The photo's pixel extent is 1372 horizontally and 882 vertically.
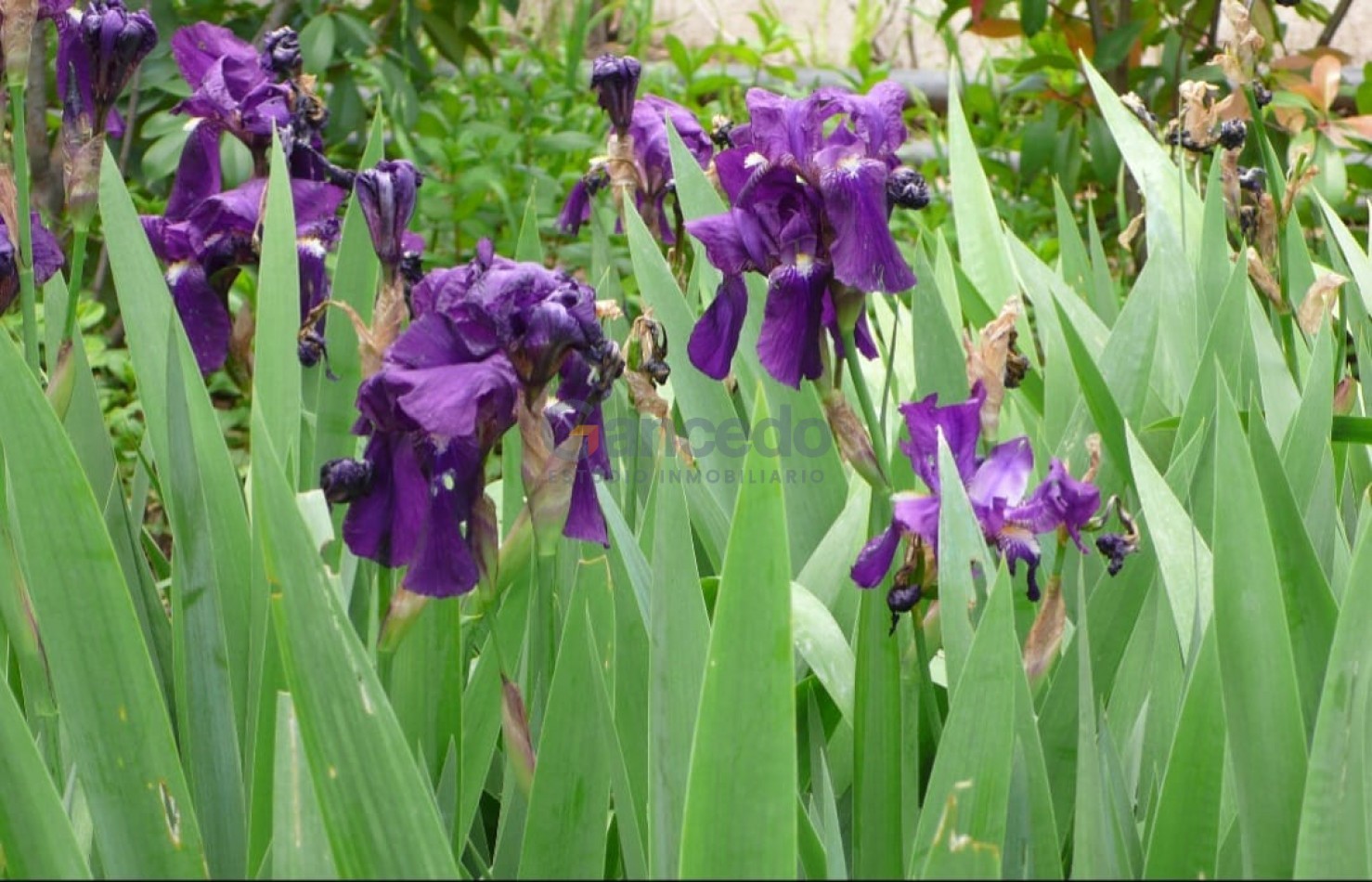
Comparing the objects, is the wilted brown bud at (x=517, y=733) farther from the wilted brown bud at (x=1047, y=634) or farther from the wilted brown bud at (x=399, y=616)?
the wilted brown bud at (x=1047, y=634)

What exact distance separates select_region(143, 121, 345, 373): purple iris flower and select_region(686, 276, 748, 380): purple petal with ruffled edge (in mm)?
349

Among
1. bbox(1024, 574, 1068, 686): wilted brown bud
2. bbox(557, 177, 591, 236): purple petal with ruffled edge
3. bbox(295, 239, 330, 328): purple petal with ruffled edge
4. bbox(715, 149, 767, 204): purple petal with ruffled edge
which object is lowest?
bbox(557, 177, 591, 236): purple petal with ruffled edge

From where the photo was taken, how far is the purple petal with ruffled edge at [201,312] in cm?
118

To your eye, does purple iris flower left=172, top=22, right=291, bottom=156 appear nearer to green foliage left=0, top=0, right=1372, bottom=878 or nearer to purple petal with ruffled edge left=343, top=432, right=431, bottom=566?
green foliage left=0, top=0, right=1372, bottom=878

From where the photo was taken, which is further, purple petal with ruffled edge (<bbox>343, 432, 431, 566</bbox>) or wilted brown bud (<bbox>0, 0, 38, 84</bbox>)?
wilted brown bud (<bbox>0, 0, 38, 84</bbox>)

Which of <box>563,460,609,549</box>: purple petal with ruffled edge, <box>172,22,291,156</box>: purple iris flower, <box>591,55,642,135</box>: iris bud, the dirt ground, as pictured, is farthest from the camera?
the dirt ground

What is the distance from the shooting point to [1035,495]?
3.01ft

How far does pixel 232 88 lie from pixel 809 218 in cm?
54

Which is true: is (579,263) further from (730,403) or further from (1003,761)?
(1003,761)

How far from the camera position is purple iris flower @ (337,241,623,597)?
759mm

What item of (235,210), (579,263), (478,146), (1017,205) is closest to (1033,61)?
(1017,205)

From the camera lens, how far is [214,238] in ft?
3.87

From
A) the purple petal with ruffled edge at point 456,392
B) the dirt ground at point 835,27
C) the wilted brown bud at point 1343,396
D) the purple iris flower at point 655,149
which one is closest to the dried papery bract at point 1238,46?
the wilted brown bud at point 1343,396

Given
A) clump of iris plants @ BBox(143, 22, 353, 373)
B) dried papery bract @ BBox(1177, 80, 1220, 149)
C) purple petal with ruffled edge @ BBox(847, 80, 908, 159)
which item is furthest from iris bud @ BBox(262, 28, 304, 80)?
dried papery bract @ BBox(1177, 80, 1220, 149)
